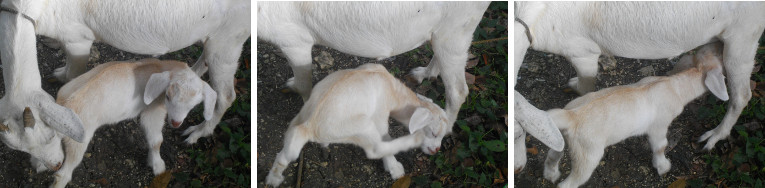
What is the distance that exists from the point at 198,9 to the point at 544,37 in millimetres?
1174

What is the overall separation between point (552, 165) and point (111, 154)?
150cm

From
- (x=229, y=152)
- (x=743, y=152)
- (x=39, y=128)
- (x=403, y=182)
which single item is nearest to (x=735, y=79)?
(x=743, y=152)

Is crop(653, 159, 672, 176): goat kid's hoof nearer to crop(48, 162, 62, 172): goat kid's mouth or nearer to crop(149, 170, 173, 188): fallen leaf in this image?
crop(149, 170, 173, 188): fallen leaf

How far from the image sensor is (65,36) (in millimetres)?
2295

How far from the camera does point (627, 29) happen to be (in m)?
2.43

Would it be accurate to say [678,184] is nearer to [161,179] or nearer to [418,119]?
[418,119]

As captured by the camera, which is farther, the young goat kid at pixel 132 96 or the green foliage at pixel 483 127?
the green foliage at pixel 483 127

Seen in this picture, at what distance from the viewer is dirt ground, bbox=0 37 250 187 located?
231 cm

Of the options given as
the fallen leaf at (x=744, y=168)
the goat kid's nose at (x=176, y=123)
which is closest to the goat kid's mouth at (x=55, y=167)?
the goat kid's nose at (x=176, y=123)

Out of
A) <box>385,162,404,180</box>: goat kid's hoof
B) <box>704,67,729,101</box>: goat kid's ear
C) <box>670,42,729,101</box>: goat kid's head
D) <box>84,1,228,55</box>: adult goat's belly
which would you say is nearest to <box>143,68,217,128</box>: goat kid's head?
<box>84,1,228,55</box>: adult goat's belly

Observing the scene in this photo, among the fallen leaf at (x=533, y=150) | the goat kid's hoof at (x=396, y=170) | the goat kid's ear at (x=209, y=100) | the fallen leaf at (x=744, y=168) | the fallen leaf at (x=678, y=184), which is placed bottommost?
the fallen leaf at (x=678, y=184)

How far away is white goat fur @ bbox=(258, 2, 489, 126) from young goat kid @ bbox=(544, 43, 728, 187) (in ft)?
1.38

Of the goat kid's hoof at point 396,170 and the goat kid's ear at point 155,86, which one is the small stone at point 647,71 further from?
the goat kid's ear at point 155,86

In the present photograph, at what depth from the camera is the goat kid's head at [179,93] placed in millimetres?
2340
